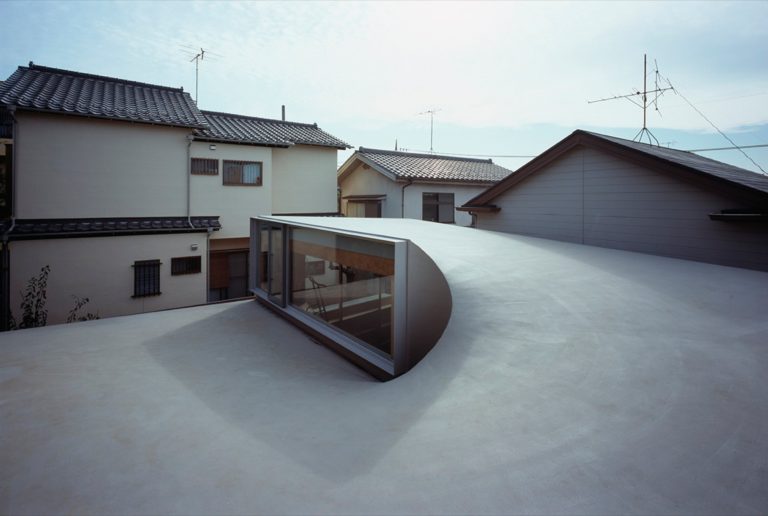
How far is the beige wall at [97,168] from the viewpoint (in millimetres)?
8695

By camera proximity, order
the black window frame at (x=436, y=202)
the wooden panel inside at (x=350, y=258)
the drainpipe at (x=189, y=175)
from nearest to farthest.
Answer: the wooden panel inside at (x=350, y=258) < the drainpipe at (x=189, y=175) < the black window frame at (x=436, y=202)

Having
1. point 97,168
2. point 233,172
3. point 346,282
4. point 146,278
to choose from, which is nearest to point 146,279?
point 146,278

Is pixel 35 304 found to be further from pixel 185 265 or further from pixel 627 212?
pixel 627 212

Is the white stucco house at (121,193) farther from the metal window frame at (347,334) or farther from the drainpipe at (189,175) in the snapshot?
the metal window frame at (347,334)

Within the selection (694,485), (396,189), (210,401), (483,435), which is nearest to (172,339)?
(210,401)

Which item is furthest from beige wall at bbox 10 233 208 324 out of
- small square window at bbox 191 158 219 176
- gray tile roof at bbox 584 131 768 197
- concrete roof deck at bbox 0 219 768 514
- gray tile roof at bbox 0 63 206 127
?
gray tile roof at bbox 584 131 768 197

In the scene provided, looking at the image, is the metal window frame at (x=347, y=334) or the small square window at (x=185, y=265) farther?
the small square window at (x=185, y=265)

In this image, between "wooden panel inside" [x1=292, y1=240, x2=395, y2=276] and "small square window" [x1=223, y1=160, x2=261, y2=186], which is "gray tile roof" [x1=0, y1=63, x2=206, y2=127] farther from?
"wooden panel inside" [x1=292, y1=240, x2=395, y2=276]

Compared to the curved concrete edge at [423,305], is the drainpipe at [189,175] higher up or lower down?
higher up

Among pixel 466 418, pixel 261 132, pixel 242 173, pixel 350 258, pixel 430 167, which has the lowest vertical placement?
pixel 466 418

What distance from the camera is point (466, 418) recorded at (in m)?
2.33

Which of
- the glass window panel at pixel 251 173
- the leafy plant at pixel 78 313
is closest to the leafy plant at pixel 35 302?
the leafy plant at pixel 78 313

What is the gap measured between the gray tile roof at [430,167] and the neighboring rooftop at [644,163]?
4211 mm

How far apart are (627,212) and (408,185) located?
7.81m
